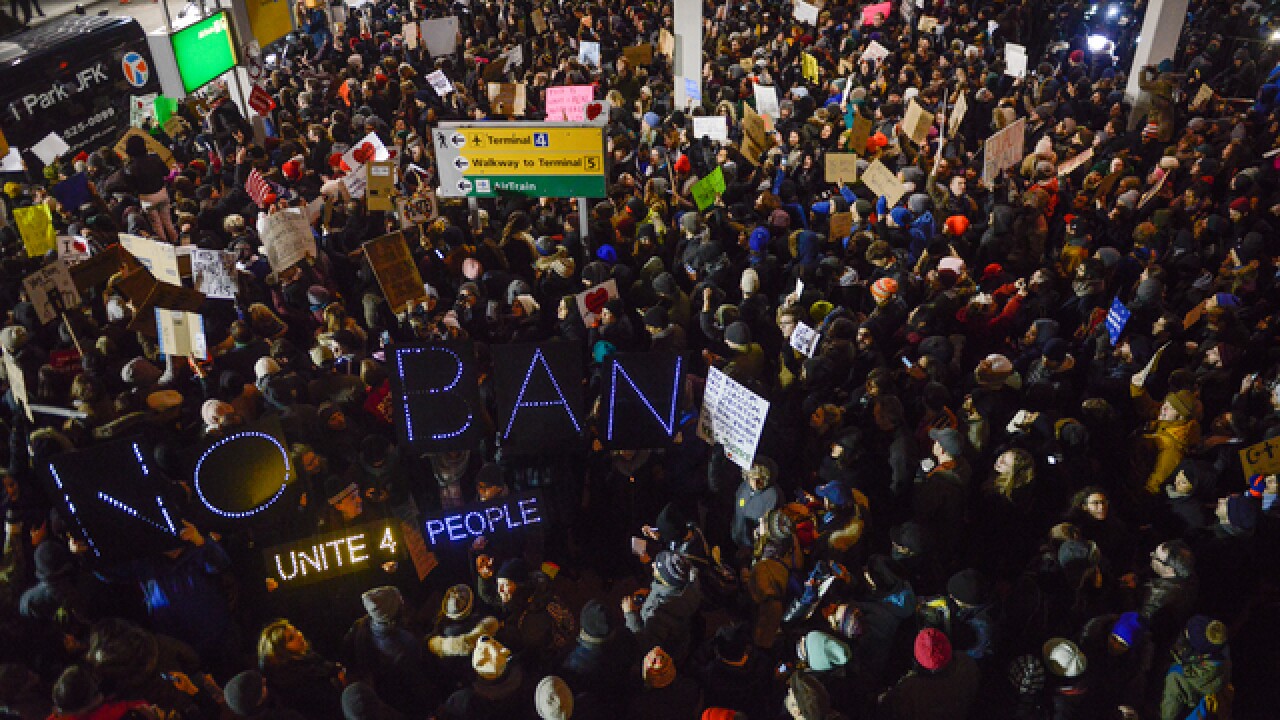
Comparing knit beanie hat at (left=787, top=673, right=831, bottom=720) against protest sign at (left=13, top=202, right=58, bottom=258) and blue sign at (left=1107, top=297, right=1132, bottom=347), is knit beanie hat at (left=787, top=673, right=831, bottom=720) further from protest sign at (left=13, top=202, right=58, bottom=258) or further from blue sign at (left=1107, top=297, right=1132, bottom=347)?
protest sign at (left=13, top=202, right=58, bottom=258)

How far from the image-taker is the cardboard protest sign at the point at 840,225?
8.20 m

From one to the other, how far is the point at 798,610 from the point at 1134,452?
290cm

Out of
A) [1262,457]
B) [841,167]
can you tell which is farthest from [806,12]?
[1262,457]

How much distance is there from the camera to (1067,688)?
158 inches

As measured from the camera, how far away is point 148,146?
1050cm

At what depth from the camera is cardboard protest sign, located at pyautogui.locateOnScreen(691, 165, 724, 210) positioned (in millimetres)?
8781

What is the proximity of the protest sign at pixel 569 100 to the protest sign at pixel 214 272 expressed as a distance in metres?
5.60

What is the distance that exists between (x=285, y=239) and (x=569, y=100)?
561 cm

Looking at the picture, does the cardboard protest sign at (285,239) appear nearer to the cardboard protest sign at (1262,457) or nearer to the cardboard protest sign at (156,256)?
the cardboard protest sign at (156,256)

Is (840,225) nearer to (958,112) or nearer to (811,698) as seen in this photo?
(958,112)

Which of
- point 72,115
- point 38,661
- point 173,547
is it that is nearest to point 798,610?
point 173,547

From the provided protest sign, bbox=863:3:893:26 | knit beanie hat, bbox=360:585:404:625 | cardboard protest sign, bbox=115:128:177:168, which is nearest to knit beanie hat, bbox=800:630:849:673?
knit beanie hat, bbox=360:585:404:625


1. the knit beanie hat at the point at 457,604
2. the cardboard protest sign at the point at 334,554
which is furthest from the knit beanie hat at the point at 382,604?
the cardboard protest sign at the point at 334,554

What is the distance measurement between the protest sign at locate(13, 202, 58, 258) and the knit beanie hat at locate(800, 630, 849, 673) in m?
8.76
